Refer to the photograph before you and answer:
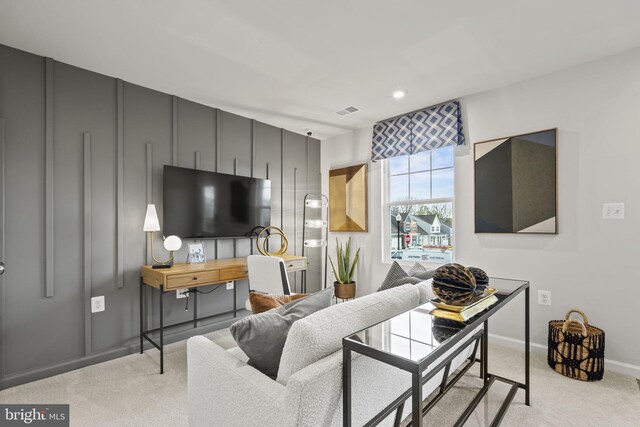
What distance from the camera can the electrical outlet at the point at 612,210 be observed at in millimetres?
2289

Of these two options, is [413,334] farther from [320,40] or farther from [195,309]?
[195,309]

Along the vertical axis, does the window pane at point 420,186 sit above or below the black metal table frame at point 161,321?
A: above

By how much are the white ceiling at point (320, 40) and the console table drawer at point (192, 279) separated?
1657mm

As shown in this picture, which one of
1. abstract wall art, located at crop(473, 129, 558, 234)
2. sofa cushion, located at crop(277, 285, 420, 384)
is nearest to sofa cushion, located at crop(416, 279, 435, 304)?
sofa cushion, located at crop(277, 285, 420, 384)

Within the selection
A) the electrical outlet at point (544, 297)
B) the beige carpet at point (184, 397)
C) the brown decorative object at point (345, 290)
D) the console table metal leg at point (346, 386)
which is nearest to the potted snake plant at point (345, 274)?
the brown decorative object at point (345, 290)

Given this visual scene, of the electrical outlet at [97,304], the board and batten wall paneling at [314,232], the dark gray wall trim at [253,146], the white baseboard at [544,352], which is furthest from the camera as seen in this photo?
the board and batten wall paneling at [314,232]

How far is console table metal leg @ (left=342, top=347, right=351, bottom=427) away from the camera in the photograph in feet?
3.34

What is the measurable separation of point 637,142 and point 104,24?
373 centimetres

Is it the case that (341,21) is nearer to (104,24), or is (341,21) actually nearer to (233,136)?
(104,24)

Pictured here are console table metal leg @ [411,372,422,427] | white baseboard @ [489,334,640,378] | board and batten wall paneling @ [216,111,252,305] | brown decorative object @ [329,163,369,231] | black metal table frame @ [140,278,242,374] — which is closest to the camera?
console table metal leg @ [411,372,422,427]

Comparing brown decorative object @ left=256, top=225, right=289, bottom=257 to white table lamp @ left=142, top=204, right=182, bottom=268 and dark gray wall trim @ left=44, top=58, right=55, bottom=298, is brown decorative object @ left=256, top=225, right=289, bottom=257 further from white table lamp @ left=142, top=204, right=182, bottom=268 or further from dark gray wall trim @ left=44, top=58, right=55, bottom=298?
dark gray wall trim @ left=44, top=58, right=55, bottom=298

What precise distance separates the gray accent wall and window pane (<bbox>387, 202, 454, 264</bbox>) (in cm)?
218

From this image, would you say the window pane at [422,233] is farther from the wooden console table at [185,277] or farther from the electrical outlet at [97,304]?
the electrical outlet at [97,304]

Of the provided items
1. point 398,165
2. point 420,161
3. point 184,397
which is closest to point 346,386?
point 184,397
